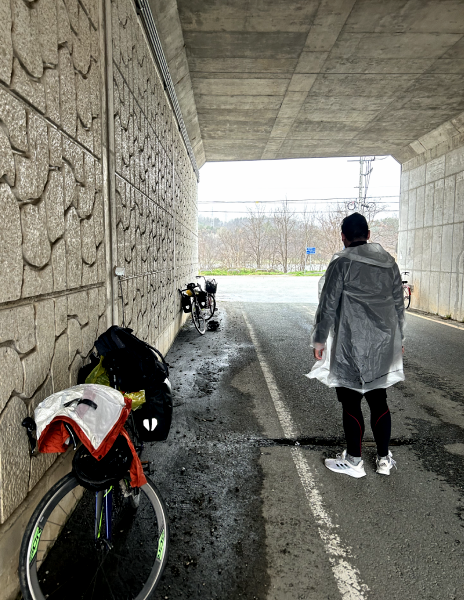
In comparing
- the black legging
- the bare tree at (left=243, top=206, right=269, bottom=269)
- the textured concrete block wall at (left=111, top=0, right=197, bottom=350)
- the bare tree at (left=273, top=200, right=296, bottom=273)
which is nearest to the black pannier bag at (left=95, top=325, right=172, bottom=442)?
the black legging

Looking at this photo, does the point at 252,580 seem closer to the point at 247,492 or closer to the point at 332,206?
the point at 247,492

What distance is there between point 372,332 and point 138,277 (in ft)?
9.66

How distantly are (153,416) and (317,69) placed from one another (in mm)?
7708

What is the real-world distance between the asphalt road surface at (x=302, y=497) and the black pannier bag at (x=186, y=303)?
3.32 meters

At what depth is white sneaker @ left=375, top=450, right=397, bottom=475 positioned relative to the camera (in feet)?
10.6

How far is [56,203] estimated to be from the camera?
256 centimetres

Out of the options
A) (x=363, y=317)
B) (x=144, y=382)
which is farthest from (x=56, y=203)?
(x=363, y=317)

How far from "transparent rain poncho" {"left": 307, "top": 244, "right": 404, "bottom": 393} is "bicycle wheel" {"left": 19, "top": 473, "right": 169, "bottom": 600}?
63.6 inches

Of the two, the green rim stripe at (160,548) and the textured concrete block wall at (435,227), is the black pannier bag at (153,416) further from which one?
the textured concrete block wall at (435,227)

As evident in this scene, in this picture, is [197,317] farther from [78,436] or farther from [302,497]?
[78,436]

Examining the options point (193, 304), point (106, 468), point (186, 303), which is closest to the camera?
point (106, 468)

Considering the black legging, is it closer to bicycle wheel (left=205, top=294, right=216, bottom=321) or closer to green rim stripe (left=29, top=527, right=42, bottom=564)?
green rim stripe (left=29, top=527, right=42, bottom=564)

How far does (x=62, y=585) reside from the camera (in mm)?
2119

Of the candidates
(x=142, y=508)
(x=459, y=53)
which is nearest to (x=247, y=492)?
(x=142, y=508)
